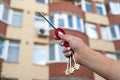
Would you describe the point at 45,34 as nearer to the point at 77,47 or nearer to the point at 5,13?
the point at 5,13

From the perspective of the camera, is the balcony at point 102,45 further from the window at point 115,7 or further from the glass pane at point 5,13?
the glass pane at point 5,13

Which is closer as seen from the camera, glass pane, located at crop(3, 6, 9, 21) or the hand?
the hand

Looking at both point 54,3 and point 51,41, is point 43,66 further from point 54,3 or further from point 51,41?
point 54,3

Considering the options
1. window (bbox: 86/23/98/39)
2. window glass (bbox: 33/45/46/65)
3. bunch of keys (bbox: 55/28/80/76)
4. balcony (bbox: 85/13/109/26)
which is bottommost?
window glass (bbox: 33/45/46/65)

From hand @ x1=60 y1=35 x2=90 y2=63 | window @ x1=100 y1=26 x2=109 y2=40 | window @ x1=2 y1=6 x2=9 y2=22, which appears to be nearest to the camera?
hand @ x1=60 y1=35 x2=90 y2=63

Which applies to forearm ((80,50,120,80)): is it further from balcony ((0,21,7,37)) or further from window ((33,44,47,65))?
balcony ((0,21,7,37))

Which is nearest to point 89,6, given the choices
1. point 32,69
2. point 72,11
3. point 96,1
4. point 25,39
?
point 96,1

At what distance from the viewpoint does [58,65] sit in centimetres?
1398

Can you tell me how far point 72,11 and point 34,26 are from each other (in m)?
3.41

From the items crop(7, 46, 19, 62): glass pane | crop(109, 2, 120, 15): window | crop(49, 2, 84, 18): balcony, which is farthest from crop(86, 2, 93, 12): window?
crop(7, 46, 19, 62): glass pane

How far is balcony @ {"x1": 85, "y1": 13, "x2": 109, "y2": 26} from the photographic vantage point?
18.8 m

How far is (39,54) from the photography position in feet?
49.0

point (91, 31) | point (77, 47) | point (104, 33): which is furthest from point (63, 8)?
point (77, 47)

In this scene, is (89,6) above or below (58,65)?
above
